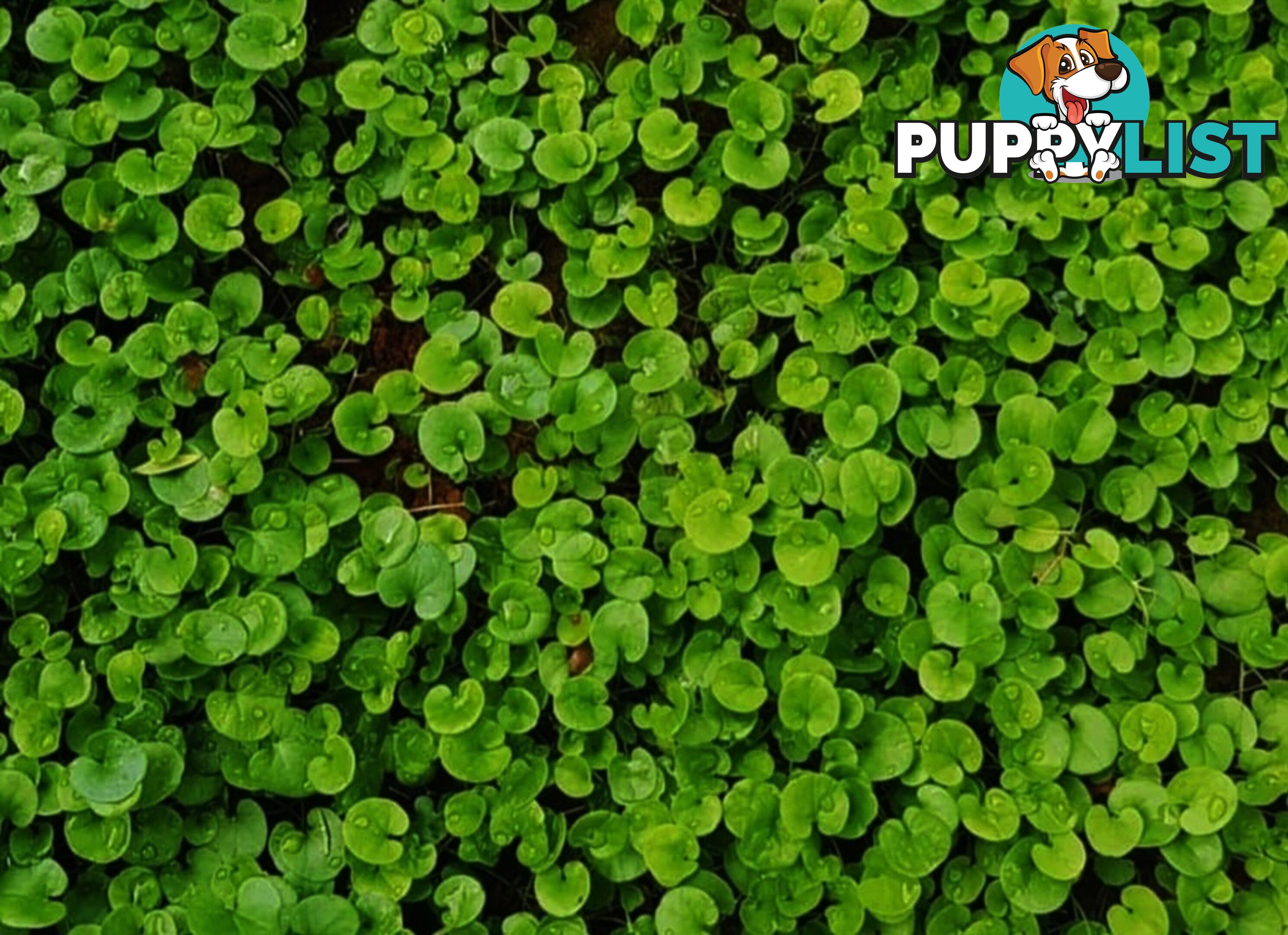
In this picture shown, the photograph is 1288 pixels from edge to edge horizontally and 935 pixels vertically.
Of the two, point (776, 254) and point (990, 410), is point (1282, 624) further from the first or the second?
point (776, 254)

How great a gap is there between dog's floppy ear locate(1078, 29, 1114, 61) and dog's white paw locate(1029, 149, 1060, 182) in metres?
0.19

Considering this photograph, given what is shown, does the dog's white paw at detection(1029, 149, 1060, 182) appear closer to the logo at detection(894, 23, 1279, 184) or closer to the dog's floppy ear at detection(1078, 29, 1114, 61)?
the logo at detection(894, 23, 1279, 184)

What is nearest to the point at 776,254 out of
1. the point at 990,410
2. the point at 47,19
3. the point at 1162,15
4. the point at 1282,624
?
the point at 990,410

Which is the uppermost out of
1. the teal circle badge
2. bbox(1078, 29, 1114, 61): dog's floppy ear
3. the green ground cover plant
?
bbox(1078, 29, 1114, 61): dog's floppy ear

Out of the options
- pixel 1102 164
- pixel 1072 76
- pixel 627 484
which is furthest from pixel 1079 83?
pixel 627 484

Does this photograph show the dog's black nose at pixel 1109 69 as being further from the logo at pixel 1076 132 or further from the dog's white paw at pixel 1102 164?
the dog's white paw at pixel 1102 164

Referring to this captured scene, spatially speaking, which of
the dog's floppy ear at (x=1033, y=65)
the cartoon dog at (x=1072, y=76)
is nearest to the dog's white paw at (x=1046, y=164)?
the cartoon dog at (x=1072, y=76)

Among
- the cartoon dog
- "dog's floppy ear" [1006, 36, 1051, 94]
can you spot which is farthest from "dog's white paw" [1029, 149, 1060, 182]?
"dog's floppy ear" [1006, 36, 1051, 94]

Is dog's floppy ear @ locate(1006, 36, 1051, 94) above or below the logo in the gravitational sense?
above

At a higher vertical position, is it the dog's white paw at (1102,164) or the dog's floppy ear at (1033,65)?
the dog's floppy ear at (1033,65)

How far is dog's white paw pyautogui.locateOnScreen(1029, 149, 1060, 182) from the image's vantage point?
227 centimetres

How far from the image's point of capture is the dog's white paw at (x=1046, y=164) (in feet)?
7.43

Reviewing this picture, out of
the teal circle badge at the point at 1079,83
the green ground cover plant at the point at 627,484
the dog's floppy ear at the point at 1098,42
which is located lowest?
the green ground cover plant at the point at 627,484

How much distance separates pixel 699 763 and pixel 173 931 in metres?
0.80
